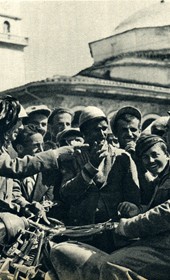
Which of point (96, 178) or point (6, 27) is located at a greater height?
point (6, 27)

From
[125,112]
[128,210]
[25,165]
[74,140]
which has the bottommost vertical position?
[128,210]

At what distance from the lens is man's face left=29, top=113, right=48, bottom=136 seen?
9.02m

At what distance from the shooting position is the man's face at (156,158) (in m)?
7.78

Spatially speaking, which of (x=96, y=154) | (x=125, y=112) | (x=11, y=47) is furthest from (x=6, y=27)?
(x=96, y=154)

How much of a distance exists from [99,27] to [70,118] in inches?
134

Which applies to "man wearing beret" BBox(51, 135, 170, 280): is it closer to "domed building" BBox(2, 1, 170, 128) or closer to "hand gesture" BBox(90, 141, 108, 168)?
"hand gesture" BBox(90, 141, 108, 168)

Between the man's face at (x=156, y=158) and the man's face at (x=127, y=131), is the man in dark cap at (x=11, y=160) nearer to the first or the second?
the man's face at (x=127, y=131)

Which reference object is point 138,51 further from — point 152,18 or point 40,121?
point 40,121

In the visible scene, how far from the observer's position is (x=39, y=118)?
9.10 meters

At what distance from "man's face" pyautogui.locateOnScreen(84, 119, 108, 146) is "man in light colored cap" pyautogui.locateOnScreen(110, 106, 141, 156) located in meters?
0.31

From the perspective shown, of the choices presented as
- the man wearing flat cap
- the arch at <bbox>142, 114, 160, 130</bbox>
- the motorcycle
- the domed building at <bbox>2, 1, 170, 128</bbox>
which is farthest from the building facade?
the motorcycle

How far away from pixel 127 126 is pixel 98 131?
44cm

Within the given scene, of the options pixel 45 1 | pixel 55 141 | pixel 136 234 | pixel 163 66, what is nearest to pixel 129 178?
pixel 136 234

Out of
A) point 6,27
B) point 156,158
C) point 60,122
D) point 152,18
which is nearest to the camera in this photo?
point 156,158
